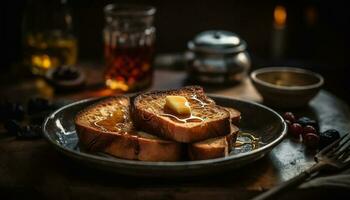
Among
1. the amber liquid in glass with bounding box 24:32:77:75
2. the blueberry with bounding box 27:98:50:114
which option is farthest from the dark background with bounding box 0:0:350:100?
the blueberry with bounding box 27:98:50:114

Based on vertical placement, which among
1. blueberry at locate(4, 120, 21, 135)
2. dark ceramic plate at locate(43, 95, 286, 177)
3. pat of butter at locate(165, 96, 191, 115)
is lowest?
blueberry at locate(4, 120, 21, 135)

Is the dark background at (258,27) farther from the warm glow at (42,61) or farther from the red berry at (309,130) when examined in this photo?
the red berry at (309,130)

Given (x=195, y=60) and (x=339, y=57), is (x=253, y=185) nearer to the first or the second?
(x=195, y=60)

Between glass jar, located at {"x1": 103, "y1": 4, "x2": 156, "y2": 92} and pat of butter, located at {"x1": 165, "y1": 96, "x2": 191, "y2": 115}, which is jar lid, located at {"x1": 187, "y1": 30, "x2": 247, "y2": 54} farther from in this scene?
pat of butter, located at {"x1": 165, "y1": 96, "x2": 191, "y2": 115}

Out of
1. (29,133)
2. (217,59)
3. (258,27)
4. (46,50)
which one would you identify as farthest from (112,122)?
(258,27)

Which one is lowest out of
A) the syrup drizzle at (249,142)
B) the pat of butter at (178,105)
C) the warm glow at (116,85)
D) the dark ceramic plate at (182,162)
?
the warm glow at (116,85)

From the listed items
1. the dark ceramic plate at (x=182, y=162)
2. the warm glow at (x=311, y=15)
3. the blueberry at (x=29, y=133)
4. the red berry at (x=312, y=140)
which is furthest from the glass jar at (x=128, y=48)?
the warm glow at (x=311, y=15)

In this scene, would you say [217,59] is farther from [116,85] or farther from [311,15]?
[311,15]

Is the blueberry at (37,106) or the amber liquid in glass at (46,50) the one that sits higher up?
the amber liquid in glass at (46,50)
